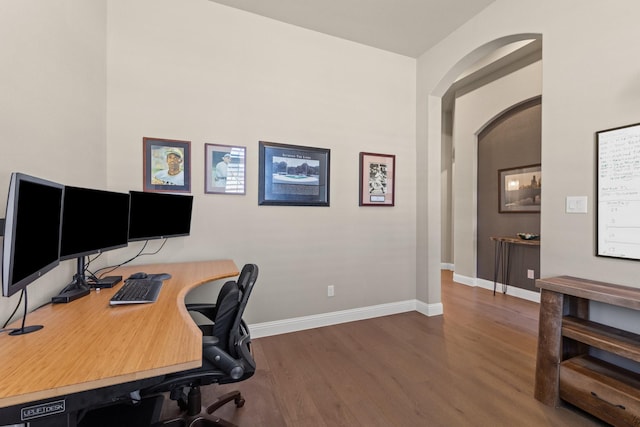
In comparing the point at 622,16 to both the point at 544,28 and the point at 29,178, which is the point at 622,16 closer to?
the point at 544,28

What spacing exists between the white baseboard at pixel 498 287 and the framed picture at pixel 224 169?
162 inches

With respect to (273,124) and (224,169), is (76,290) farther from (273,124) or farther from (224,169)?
(273,124)

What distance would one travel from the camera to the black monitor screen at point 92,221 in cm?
137

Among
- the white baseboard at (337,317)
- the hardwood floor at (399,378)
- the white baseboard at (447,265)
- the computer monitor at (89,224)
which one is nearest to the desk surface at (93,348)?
the computer monitor at (89,224)

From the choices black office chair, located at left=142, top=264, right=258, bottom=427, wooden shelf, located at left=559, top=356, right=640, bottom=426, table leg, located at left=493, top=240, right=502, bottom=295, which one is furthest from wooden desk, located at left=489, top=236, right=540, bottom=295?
black office chair, located at left=142, top=264, right=258, bottom=427

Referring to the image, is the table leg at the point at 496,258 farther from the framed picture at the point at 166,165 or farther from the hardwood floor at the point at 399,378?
the framed picture at the point at 166,165

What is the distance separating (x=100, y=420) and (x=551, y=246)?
3252 millimetres

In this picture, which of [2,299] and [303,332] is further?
[303,332]

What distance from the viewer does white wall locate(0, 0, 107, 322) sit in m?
1.19

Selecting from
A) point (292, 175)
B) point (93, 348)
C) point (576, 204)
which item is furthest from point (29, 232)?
point (576, 204)

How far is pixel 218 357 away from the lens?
1.30m

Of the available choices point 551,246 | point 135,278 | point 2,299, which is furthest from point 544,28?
point 2,299

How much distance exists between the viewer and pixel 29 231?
102 centimetres

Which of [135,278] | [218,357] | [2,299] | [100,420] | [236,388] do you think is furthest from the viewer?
[236,388]
